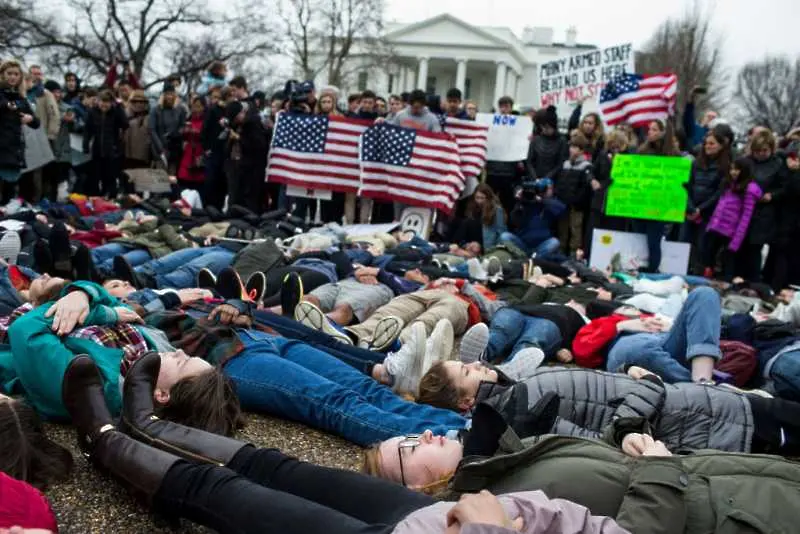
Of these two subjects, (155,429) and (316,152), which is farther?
(316,152)

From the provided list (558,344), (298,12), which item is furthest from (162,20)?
(558,344)

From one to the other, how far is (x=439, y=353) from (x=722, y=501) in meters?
2.47

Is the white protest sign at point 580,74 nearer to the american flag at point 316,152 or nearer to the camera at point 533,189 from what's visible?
the camera at point 533,189

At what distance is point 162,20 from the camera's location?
37.4m

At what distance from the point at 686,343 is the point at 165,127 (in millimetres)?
10152

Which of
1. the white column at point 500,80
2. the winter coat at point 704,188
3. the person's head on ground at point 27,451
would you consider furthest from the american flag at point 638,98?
the white column at point 500,80

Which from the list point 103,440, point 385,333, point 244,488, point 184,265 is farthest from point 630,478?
point 184,265

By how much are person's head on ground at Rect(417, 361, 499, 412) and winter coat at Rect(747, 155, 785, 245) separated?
6.95 m

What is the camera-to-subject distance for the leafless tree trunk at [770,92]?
53806 mm

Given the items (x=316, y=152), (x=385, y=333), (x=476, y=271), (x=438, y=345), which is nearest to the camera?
(x=438, y=345)

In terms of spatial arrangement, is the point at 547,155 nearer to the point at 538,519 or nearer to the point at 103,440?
the point at 103,440

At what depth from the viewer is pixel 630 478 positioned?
9.10ft

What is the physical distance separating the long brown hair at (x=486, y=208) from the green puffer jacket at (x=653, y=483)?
24.2 feet

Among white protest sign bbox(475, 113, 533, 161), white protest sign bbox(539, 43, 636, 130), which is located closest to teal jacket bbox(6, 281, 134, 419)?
white protest sign bbox(475, 113, 533, 161)
